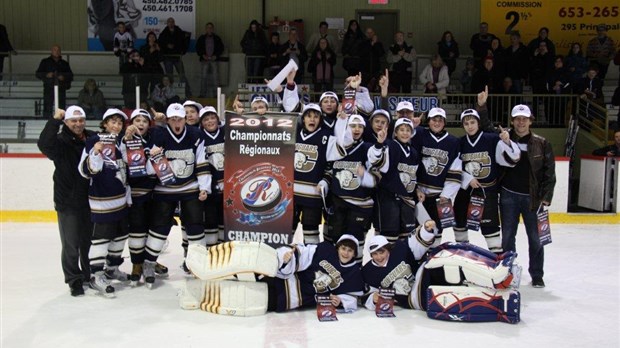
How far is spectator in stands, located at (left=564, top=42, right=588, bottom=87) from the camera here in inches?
526

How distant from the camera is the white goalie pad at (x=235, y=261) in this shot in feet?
18.7

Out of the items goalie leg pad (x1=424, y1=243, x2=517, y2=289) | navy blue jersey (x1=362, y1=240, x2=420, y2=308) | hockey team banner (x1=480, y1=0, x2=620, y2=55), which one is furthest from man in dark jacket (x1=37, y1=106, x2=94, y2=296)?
hockey team banner (x1=480, y1=0, x2=620, y2=55)

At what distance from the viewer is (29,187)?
1005 cm

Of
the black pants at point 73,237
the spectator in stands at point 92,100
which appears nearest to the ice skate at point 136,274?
the black pants at point 73,237

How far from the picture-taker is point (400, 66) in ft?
43.4

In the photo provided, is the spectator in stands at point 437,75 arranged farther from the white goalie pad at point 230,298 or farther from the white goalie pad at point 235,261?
the white goalie pad at point 230,298

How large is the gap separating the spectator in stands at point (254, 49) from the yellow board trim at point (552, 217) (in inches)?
195

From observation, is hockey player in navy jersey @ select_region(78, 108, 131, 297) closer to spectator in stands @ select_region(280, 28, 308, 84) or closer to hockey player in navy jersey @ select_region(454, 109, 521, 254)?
hockey player in navy jersey @ select_region(454, 109, 521, 254)

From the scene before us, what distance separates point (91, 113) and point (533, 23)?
8.88 m

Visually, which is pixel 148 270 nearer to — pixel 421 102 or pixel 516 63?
pixel 421 102

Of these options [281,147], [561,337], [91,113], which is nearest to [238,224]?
[281,147]

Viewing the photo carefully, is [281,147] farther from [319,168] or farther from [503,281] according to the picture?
[503,281]

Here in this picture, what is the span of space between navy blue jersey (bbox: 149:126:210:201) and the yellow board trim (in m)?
3.85

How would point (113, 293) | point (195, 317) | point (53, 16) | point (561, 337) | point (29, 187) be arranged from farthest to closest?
point (53, 16) → point (29, 187) → point (113, 293) → point (195, 317) → point (561, 337)
